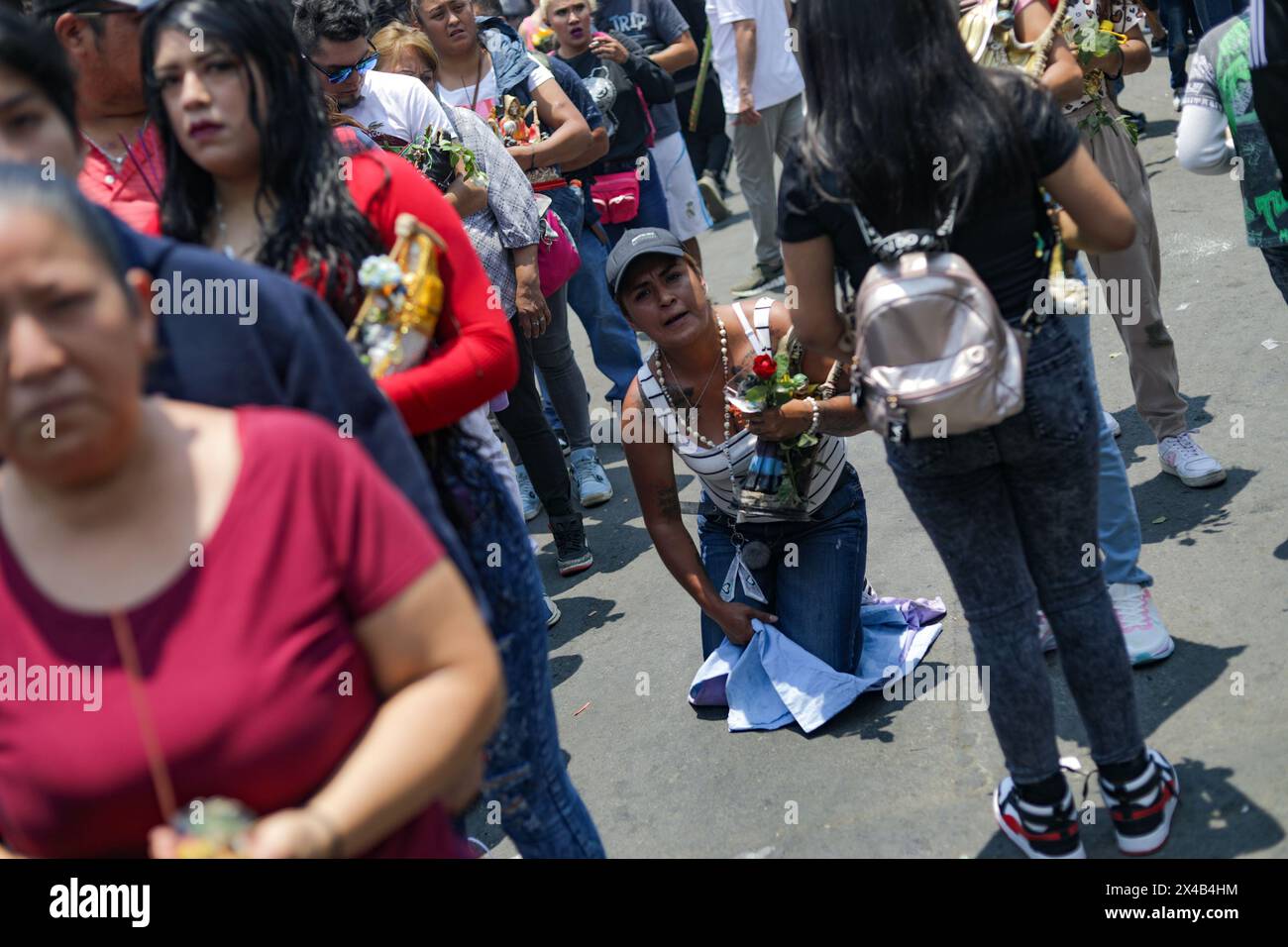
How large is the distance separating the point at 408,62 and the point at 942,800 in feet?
11.5

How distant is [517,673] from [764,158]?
6261 millimetres

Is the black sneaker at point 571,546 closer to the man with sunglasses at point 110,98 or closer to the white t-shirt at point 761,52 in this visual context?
the man with sunglasses at point 110,98

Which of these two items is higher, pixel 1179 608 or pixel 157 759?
pixel 157 759

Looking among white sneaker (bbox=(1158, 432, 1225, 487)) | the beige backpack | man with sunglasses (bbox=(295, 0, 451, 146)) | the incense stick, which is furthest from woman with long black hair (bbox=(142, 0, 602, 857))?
white sneaker (bbox=(1158, 432, 1225, 487))

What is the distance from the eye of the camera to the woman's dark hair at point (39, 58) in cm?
226

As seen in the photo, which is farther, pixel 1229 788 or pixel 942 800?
pixel 942 800

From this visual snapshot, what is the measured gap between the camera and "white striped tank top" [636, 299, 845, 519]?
4086 mm

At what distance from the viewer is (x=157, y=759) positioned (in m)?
1.56

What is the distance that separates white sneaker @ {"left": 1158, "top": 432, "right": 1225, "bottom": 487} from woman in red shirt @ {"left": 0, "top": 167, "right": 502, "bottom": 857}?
3.61 m

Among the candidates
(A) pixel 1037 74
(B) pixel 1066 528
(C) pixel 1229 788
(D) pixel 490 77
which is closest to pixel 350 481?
(B) pixel 1066 528

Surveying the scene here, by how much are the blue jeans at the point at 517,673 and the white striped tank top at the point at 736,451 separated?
140cm

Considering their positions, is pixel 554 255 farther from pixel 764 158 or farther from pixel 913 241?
pixel 764 158

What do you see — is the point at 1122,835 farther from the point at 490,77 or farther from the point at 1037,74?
the point at 490,77

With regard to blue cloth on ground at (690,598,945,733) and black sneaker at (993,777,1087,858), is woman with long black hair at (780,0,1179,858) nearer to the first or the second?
black sneaker at (993,777,1087,858)
